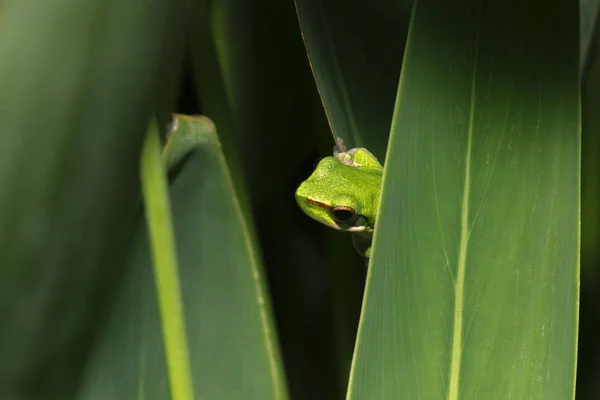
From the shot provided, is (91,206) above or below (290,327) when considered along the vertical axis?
above

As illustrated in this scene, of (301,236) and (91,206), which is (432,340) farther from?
(301,236)

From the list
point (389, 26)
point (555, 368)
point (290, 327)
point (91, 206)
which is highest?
point (389, 26)

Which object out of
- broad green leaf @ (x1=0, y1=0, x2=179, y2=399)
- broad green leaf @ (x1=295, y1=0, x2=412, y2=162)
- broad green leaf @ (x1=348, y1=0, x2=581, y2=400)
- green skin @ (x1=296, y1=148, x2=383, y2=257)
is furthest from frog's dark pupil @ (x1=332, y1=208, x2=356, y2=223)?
broad green leaf @ (x1=0, y1=0, x2=179, y2=399)

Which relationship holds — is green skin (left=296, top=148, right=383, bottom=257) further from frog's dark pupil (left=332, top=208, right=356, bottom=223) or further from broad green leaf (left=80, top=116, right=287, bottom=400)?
broad green leaf (left=80, top=116, right=287, bottom=400)

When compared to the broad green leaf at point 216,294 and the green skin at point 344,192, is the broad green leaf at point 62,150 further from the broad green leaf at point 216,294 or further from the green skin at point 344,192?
the green skin at point 344,192

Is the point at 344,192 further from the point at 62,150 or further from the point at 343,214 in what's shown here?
the point at 62,150

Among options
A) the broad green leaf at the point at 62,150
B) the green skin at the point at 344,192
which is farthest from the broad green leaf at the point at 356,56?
the broad green leaf at the point at 62,150

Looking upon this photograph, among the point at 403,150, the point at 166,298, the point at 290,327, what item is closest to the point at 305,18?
the point at 403,150
